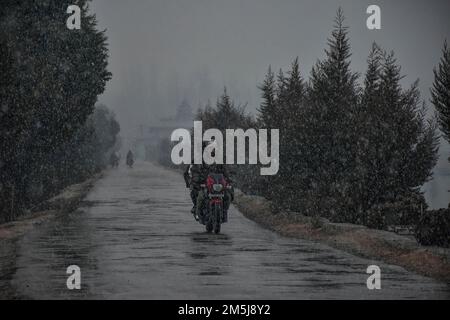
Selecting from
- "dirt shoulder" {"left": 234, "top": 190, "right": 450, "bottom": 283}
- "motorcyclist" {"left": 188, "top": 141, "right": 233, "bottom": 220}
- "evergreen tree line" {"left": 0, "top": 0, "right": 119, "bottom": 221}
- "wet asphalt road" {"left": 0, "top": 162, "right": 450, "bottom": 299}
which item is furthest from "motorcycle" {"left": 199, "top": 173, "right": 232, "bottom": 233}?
"evergreen tree line" {"left": 0, "top": 0, "right": 119, "bottom": 221}

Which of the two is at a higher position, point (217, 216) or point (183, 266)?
point (217, 216)

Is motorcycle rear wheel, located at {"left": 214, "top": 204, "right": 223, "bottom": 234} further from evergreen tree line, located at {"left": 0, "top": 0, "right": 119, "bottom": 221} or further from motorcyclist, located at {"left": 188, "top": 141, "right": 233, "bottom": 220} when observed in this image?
evergreen tree line, located at {"left": 0, "top": 0, "right": 119, "bottom": 221}

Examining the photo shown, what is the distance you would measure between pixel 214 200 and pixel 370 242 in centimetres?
492

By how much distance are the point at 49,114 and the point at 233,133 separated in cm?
1596

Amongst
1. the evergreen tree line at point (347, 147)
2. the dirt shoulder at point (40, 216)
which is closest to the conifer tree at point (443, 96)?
the evergreen tree line at point (347, 147)

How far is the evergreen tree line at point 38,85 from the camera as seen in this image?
102 ft

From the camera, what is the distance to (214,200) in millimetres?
23500

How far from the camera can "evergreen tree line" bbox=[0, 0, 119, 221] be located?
31.0 meters

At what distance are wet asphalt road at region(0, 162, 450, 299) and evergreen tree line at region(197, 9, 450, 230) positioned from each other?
3518mm

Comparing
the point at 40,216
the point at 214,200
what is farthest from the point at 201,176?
the point at 40,216

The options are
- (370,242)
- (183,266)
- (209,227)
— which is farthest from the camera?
(209,227)

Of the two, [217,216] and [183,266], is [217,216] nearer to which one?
[217,216]

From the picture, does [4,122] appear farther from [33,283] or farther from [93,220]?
[33,283]

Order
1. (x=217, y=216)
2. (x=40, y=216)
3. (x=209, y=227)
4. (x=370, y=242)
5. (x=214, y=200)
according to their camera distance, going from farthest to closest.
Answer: (x=40, y=216)
(x=209, y=227)
(x=217, y=216)
(x=214, y=200)
(x=370, y=242)
